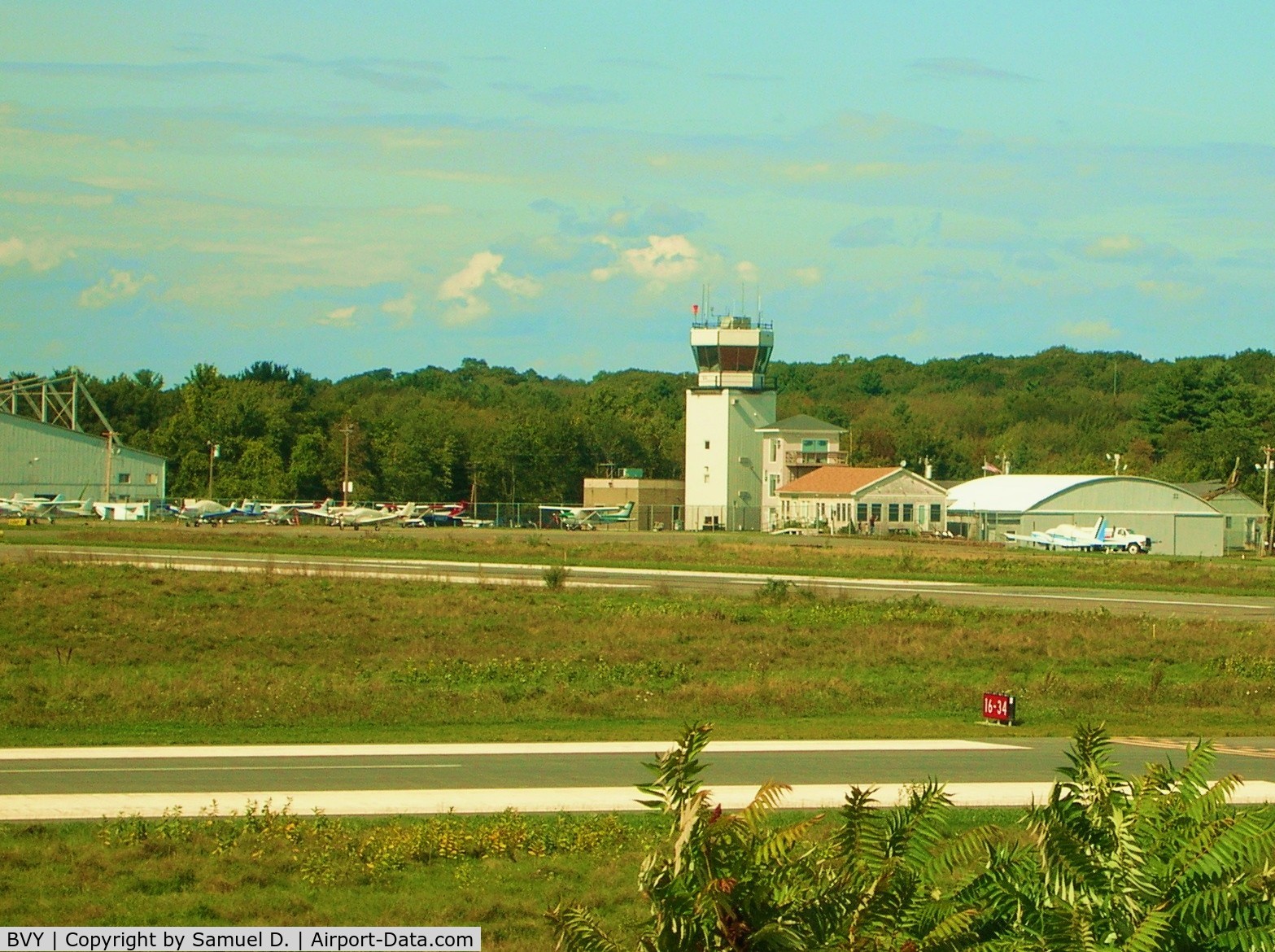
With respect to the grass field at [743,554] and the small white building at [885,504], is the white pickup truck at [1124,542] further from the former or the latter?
the small white building at [885,504]

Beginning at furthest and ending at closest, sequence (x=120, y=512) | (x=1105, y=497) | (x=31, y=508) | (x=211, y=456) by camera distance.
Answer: (x=211, y=456)
(x=120, y=512)
(x=1105, y=497)
(x=31, y=508)

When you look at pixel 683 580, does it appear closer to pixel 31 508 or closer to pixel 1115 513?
pixel 1115 513

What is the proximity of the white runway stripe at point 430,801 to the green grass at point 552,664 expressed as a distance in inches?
247

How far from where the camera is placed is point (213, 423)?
128500mm

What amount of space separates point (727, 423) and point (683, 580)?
58669 mm

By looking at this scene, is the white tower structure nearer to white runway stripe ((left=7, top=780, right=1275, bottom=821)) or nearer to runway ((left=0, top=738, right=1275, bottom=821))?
runway ((left=0, top=738, right=1275, bottom=821))

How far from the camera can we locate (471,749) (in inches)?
869

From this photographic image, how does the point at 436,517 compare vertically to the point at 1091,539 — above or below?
above

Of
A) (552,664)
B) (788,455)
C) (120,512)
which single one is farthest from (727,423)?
(552,664)

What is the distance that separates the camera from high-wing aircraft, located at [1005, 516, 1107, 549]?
91.5 metres

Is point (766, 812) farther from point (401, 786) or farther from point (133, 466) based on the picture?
point (133, 466)

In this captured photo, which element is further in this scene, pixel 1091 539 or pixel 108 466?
pixel 108 466

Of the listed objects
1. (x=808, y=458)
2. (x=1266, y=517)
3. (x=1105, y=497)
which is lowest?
(x=1266, y=517)

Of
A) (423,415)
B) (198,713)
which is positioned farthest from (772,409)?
(198,713)
